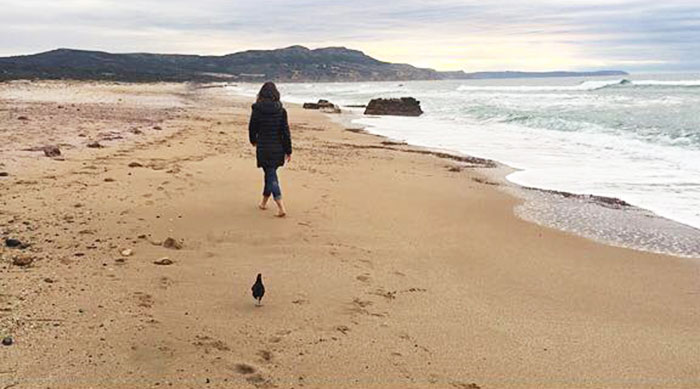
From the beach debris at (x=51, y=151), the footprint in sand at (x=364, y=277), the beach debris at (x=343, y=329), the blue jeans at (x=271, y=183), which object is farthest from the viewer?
the beach debris at (x=51, y=151)

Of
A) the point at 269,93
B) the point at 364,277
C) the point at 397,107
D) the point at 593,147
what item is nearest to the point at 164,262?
the point at 364,277

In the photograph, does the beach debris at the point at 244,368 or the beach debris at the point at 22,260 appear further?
the beach debris at the point at 22,260

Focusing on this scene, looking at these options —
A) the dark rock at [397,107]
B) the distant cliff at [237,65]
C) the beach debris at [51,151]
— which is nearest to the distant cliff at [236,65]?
the distant cliff at [237,65]

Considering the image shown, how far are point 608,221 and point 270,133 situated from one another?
4219 millimetres

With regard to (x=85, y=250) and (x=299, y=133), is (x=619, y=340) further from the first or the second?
(x=299, y=133)

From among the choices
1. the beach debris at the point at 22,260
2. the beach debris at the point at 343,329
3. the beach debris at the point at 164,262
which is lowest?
the beach debris at the point at 343,329

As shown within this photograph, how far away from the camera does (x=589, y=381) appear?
3484mm

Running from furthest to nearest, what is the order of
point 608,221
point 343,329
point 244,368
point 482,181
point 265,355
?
point 482,181 → point 608,221 → point 343,329 → point 265,355 → point 244,368

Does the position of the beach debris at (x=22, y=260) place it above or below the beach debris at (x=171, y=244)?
above

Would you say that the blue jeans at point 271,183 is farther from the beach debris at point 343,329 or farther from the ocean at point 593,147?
the ocean at point 593,147

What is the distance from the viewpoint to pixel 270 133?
24.4 ft

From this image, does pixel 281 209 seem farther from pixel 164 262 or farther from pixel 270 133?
pixel 164 262

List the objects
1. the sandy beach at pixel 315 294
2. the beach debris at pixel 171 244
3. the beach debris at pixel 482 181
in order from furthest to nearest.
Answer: the beach debris at pixel 482 181 < the beach debris at pixel 171 244 < the sandy beach at pixel 315 294

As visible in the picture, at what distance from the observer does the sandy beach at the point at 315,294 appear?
11.2 ft
